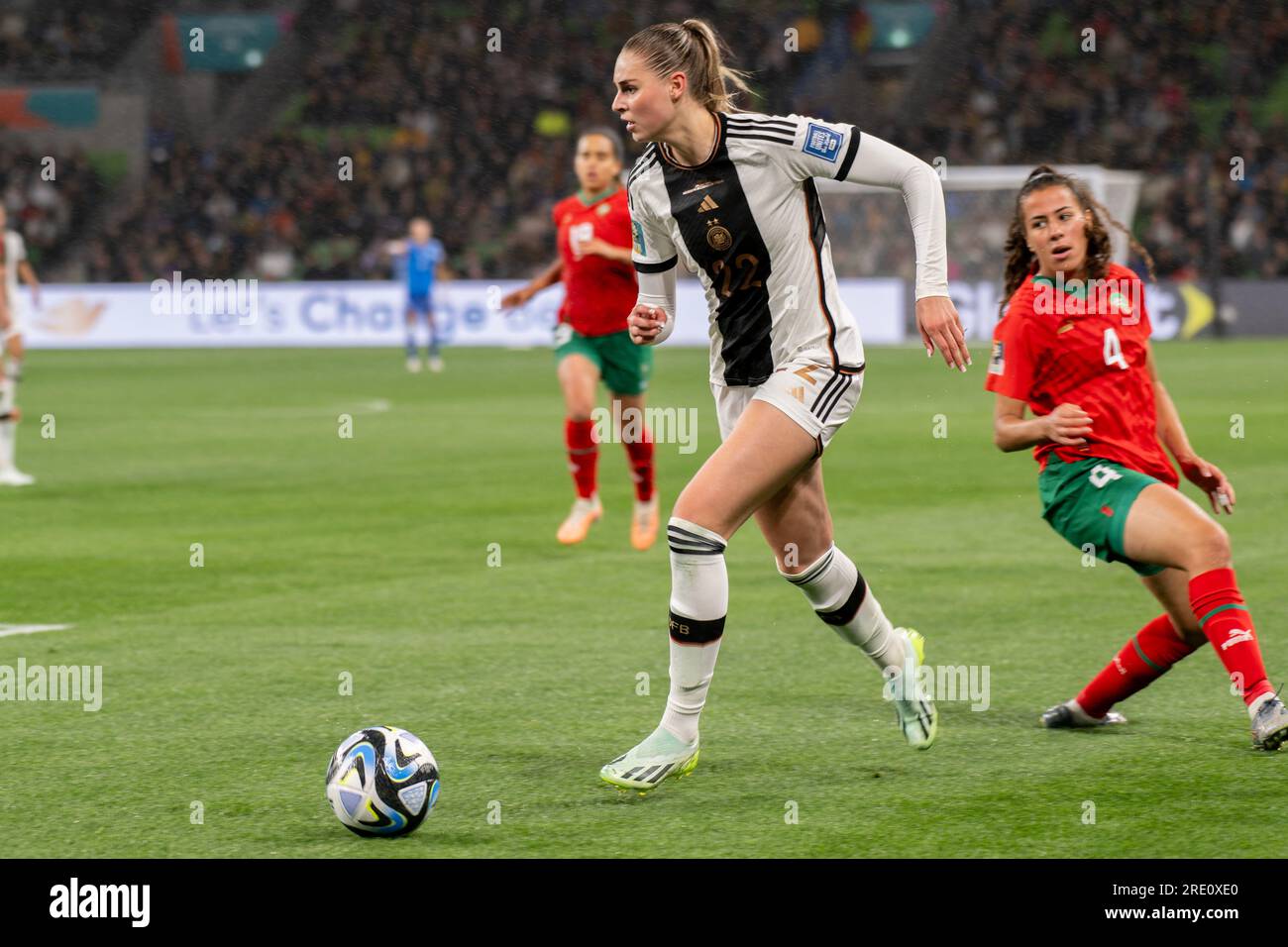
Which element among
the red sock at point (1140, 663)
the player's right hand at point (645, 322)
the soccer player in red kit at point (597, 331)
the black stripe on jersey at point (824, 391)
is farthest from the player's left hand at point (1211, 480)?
the soccer player in red kit at point (597, 331)

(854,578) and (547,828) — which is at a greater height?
(854,578)

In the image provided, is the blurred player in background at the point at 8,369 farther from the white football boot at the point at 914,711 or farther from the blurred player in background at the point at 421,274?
the blurred player in background at the point at 421,274

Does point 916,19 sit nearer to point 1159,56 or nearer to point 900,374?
point 1159,56

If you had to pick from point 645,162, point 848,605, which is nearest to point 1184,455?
point 848,605

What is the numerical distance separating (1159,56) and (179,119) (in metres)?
19.3

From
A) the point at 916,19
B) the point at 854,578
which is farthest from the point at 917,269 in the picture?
the point at 916,19

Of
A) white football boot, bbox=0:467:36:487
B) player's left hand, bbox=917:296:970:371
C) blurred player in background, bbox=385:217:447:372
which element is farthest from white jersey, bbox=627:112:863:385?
blurred player in background, bbox=385:217:447:372

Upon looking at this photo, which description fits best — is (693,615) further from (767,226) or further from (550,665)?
(550,665)

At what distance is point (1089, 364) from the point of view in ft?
17.3

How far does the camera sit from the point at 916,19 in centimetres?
3781

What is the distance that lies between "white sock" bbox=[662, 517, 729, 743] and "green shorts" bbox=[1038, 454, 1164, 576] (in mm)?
1000

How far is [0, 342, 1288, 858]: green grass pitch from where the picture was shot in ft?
14.9

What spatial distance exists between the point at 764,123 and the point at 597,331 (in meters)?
5.40

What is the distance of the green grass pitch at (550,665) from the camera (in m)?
4.55
